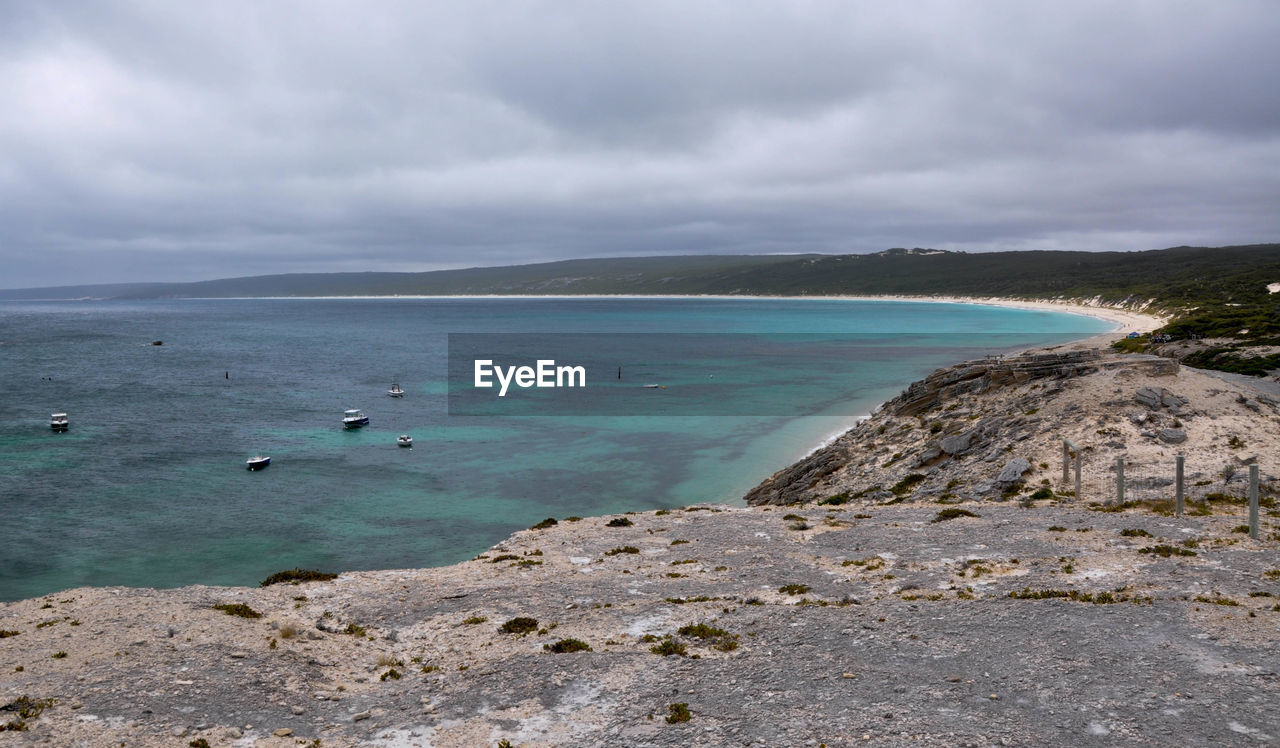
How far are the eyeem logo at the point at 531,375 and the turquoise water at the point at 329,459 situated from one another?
15.0 feet

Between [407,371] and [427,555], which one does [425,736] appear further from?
[407,371]

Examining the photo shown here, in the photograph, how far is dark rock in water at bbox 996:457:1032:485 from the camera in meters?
30.6

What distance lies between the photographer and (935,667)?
561 inches

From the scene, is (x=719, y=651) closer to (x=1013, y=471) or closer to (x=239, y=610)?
(x=239, y=610)

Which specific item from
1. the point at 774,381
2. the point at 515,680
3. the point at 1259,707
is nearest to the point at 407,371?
the point at 774,381

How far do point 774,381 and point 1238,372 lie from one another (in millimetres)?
42836

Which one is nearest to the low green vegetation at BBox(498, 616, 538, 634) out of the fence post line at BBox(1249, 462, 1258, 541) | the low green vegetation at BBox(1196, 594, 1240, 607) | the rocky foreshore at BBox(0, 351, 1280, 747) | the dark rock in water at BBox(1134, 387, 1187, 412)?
the rocky foreshore at BBox(0, 351, 1280, 747)

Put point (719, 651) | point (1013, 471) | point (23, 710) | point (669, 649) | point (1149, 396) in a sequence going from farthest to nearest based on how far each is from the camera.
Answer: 1. point (1149, 396)
2. point (1013, 471)
3. point (669, 649)
4. point (719, 651)
5. point (23, 710)

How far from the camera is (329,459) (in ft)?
168

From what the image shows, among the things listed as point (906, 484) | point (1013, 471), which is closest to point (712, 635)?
point (1013, 471)
